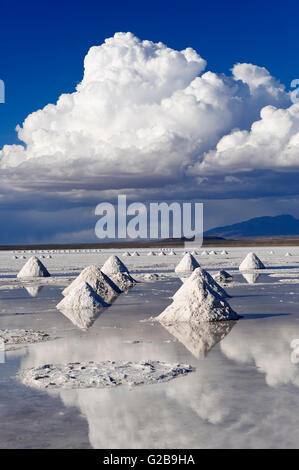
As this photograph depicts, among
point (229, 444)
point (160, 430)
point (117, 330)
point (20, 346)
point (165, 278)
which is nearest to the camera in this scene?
point (229, 444)

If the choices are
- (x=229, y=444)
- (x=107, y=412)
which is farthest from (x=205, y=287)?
(x=229, y=444)

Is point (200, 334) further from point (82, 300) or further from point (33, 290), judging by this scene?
point (33, 290)

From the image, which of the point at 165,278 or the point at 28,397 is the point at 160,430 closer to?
the point at 28,397

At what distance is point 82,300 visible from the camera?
14688 millimetres

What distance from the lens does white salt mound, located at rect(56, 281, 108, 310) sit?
14617 millimetres

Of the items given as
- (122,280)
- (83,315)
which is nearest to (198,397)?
(83,315)

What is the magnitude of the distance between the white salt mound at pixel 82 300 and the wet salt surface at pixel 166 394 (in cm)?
217

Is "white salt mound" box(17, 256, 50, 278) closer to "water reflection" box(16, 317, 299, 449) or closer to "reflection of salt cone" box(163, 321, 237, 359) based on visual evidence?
"reflection of salt cone" box(163, 321, 237, 359)

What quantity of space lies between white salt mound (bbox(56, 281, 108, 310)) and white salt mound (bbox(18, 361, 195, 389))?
664 centimetres

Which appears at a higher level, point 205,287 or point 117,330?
point 205,287

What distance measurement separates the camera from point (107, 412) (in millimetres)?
5648

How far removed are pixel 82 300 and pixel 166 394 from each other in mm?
8605

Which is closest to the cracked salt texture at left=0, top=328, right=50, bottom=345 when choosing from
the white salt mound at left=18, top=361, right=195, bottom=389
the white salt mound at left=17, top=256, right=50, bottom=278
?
the white salt mound at left=18, top=361, right=195, bottom=389

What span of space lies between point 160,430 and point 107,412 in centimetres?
81
